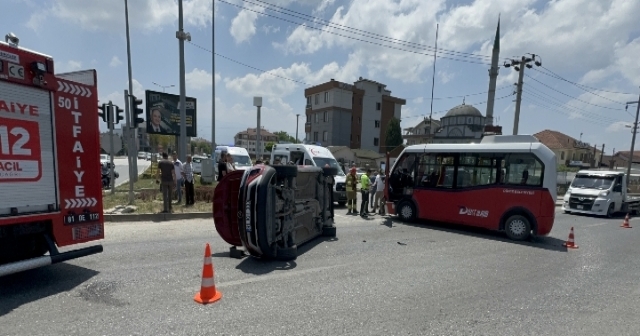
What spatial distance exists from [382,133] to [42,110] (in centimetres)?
5431

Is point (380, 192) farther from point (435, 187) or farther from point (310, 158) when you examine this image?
point (310, 158)

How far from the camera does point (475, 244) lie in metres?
7.63

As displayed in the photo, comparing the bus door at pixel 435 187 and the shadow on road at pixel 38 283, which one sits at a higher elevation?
the bus door at pixel 435 187

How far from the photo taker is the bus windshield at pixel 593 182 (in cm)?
1403

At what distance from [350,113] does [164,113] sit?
114ft

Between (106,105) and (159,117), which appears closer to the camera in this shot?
(106,105)

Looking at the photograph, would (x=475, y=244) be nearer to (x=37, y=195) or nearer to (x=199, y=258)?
(x=199, y=258)

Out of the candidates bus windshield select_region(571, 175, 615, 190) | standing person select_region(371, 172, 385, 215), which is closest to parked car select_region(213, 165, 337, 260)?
standing person select_region(371, 172, 385, 215)

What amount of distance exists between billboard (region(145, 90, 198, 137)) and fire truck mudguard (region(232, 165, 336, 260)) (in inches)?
668

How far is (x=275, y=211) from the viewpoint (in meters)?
5.44

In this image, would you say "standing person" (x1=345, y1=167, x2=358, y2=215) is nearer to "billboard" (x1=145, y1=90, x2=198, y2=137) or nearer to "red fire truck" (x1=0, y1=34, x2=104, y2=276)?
"red fire truck" (x1=0, y1=34, x2=104, y2=276)

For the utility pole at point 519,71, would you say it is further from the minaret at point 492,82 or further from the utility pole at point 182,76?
the utility pole at point 182,76

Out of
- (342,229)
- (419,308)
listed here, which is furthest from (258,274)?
(342,229)

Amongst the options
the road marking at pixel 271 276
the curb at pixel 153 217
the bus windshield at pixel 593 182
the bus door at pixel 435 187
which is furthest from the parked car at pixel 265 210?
the bus windshield at pixel 593 182
